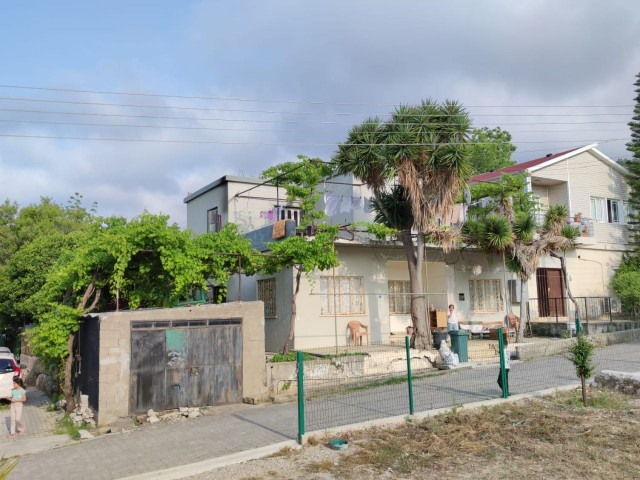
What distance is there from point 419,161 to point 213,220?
35.8 feet

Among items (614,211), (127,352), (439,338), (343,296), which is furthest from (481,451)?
(614,211)

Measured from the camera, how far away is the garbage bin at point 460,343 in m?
16.8

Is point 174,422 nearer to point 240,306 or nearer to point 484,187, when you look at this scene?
point 240,306

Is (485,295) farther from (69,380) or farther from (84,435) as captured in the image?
(84,435)

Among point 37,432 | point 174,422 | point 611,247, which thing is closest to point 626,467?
point 174,422

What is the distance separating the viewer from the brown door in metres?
25.4

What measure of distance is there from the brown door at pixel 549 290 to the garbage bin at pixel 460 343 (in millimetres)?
9829

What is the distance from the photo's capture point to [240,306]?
13664 mm

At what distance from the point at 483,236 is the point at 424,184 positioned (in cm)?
312

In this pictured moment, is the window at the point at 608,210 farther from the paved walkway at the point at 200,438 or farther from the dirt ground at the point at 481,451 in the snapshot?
the dirt ground at the point at 481,451

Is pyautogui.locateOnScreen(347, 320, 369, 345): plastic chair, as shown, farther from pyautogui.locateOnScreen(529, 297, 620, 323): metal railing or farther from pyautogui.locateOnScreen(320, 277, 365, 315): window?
pyautogui.locateOnScreen(529, 297, 620, 323): metal railing

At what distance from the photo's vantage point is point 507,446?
823 cm

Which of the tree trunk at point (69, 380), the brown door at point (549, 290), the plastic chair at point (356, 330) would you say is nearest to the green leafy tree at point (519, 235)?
the brown door at point (549, 290)

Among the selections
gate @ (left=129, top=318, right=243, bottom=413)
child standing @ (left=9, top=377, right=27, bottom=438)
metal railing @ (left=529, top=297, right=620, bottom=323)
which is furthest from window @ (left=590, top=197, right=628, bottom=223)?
child standing @ (left=9, top=377, right=27, bottom=438)
